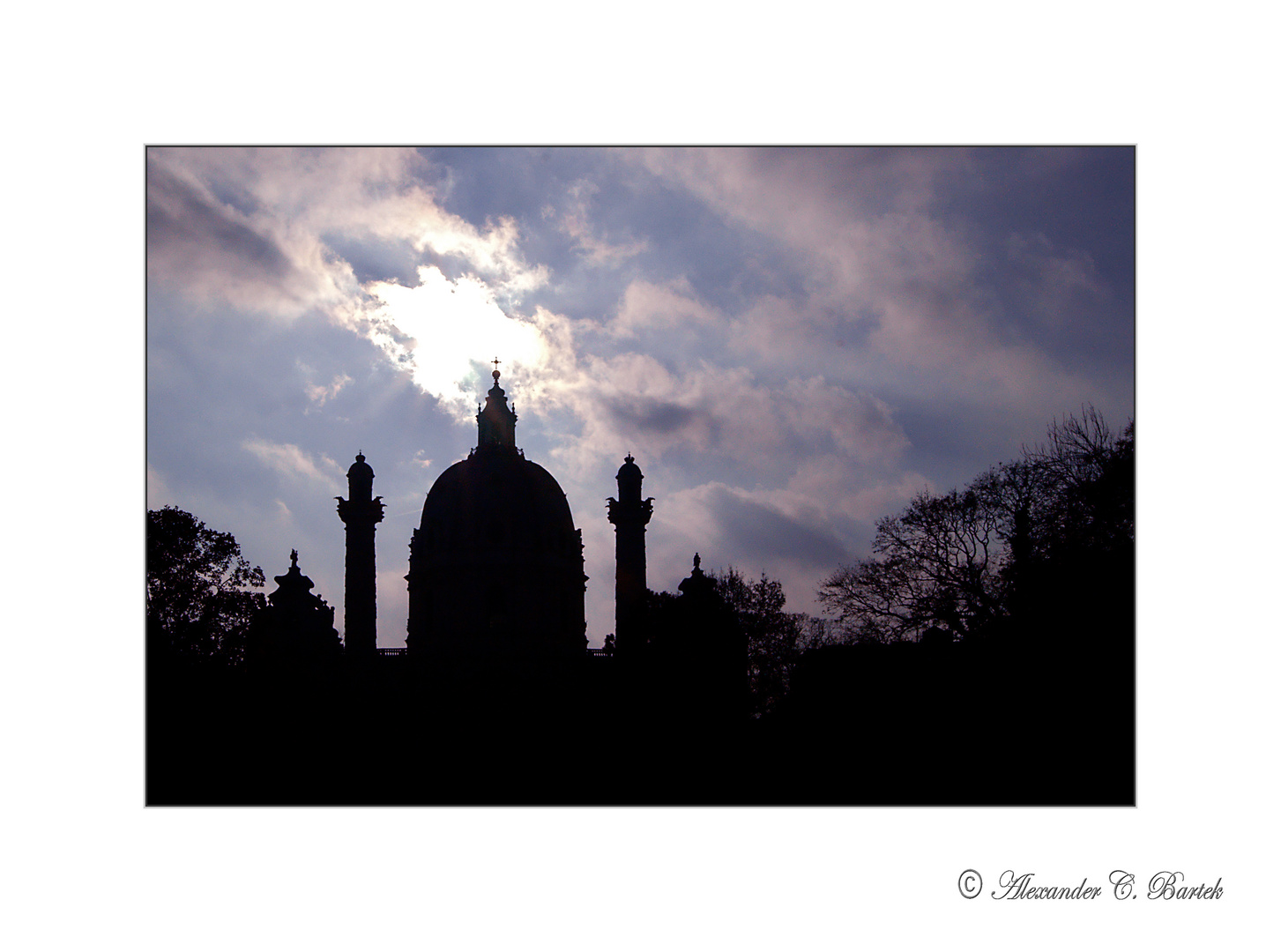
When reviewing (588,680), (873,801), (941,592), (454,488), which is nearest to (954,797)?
(873,801)

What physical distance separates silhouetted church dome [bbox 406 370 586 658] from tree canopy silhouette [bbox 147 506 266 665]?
1810 centimetres

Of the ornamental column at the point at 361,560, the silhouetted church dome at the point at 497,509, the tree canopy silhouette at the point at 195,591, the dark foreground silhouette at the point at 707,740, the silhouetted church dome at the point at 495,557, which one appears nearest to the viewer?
the dark foreground silhouette at the point at 707,740

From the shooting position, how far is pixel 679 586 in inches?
1458

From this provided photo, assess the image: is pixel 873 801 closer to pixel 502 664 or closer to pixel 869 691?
pixel 869 691

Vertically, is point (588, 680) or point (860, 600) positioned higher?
point (860, 600)

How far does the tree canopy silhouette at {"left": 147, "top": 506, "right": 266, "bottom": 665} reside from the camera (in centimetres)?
3434

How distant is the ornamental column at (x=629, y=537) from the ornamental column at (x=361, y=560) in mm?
11814

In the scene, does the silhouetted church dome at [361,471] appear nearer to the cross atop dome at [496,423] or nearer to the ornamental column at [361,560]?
the ornamental column at [361,560]

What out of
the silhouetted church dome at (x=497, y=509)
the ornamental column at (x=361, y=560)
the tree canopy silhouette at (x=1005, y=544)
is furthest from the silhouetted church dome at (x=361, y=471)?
the tree canopy silhouette at (x=1005, y=544)

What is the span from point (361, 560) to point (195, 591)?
427 inches

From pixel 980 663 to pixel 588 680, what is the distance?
68.8ft

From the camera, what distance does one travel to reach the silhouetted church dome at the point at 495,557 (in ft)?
189

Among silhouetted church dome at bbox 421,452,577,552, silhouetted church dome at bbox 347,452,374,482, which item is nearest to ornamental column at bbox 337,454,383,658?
silhouetted church dome at bbox 347,452,374,482
